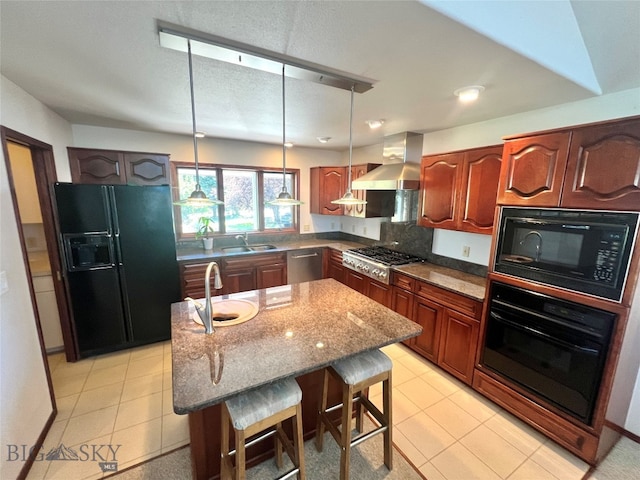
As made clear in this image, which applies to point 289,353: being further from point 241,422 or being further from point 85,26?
point 85,26

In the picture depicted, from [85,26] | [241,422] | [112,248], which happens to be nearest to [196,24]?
[85,26]

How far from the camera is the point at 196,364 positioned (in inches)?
50.8

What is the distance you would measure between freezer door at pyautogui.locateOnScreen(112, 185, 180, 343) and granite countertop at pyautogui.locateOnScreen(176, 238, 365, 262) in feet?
1.05

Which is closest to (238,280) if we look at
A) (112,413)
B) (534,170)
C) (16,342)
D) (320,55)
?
(112,413)

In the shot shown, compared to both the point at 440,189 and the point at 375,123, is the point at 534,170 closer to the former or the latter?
the point at 440,189

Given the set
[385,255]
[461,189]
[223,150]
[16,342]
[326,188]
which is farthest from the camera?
[326,188]

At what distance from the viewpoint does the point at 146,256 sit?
2.85 m

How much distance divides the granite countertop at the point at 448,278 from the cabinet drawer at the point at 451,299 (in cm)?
5

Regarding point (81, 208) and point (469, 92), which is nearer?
point (469, 92)

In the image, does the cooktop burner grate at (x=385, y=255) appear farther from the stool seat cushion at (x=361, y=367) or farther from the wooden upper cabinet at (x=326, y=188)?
the stool seat cushion at (x=361, y=367)

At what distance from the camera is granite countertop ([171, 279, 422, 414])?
116cm

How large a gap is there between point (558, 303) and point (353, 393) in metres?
1.44

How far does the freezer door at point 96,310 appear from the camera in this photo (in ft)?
8.66

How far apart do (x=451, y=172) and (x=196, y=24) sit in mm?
2298
